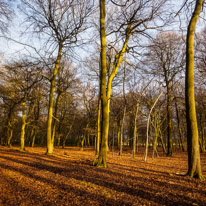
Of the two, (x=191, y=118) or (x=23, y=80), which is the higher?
(x=23, y=80)

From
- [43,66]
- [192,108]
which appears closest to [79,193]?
[192,108]

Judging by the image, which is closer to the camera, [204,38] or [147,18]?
[147,18]

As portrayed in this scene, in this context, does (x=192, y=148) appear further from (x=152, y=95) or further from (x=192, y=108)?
(x=152, y=95)

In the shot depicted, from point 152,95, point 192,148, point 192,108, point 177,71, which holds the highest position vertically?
point 177,71

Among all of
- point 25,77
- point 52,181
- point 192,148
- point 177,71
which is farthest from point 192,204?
point 25,77

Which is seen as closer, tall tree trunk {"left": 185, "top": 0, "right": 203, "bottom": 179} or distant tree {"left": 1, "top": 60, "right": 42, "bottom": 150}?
tall tree trunk {"left": 185, "top": 0, "right": 203, "bottom": 179}

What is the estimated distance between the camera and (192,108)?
601 cm

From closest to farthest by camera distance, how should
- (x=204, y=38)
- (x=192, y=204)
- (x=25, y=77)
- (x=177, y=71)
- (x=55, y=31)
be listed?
(x=192, y=204), (x=55, y=31), (x=204, y=38), (x=177, y=71), (x=25, y=77)

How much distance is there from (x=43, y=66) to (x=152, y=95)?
12.2 metres

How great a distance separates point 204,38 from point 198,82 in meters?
4.09

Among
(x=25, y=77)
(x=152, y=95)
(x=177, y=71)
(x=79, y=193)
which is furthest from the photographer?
(x=152, y=95)

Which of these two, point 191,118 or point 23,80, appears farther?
point 23,80

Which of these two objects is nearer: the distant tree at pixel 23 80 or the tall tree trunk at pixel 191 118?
the tall tree trunk at pixel 191 118

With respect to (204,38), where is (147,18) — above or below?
below
